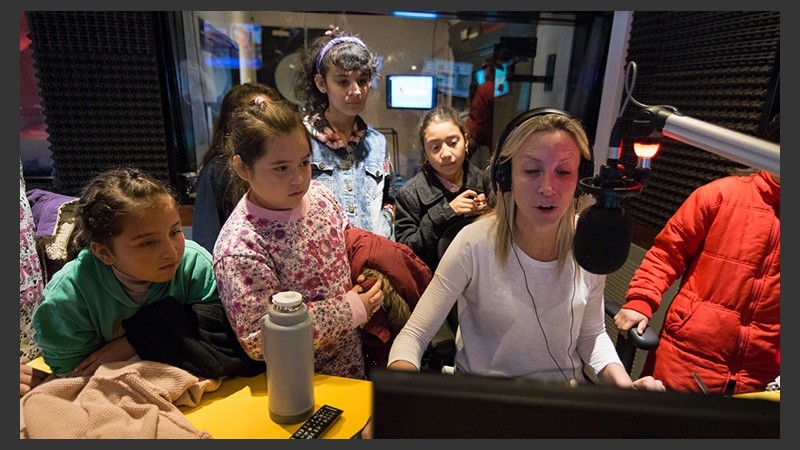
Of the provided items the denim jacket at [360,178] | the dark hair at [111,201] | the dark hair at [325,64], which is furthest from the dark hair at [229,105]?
the dark hair at [111,201]

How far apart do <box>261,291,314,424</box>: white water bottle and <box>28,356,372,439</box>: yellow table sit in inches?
1.8

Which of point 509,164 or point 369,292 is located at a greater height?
point 509,164

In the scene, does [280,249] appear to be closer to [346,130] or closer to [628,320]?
[346,130]

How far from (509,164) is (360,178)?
99cm

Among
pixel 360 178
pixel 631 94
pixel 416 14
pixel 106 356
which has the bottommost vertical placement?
pixel 106 356

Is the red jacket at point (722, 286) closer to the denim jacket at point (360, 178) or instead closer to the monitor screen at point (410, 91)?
the denim jacket at point (360, 178)

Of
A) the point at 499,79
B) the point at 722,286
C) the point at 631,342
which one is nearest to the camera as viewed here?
the point at 631,342

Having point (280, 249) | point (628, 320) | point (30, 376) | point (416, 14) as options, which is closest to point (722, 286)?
point (628, 320)

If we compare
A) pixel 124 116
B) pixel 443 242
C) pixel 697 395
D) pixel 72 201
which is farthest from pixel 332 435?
pixel 124 116

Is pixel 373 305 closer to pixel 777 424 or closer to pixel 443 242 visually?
pixel 443 242

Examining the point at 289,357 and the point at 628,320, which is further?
the point at 628,320

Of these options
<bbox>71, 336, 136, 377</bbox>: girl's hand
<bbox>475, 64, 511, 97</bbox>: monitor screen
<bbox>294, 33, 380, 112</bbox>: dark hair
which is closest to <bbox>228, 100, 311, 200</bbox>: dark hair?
<bbox>71, 336, 136, 377</bbox>: girl's hand

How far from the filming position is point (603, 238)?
81 cm

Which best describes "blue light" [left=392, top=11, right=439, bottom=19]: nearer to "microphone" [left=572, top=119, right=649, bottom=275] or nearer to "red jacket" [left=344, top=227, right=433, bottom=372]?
"red jacket" [left=344, top=227, right=433, bottom=372]
